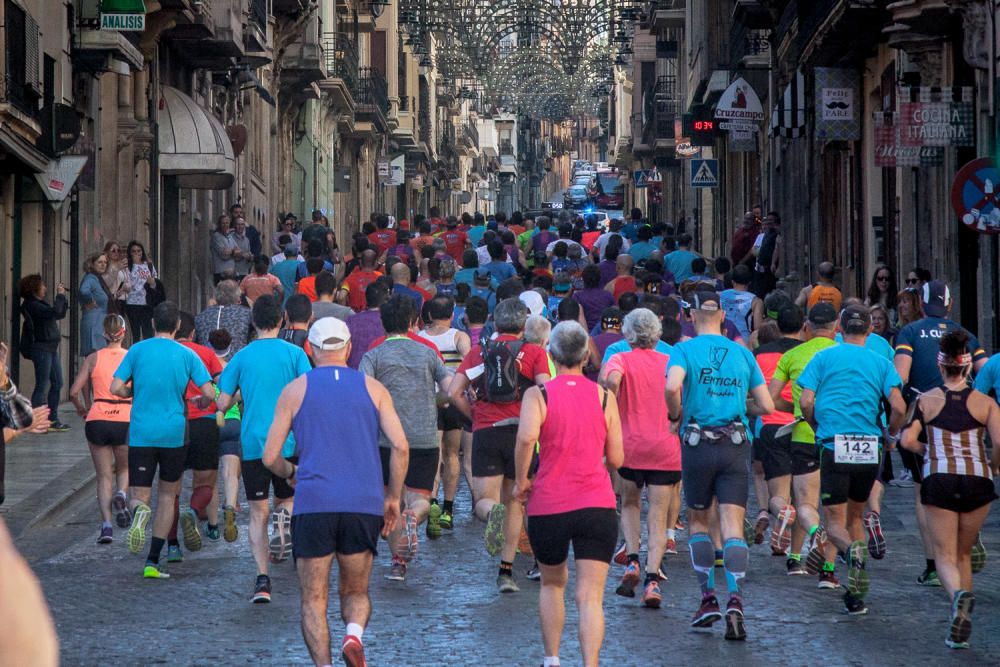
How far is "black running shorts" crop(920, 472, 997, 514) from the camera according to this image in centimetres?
830

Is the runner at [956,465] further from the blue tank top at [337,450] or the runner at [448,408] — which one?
the runner at [448,408]

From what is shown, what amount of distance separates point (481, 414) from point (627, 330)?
1.35m

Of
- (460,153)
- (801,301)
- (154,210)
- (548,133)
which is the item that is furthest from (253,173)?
(548,133)

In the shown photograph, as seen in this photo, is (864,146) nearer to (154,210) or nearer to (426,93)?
(154,210)

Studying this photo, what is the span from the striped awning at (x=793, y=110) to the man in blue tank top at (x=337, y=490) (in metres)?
23.6

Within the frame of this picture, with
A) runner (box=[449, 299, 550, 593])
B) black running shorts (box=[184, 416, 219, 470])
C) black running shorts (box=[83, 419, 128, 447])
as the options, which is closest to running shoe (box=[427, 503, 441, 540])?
runner (box=[449, 299, 550, 593])

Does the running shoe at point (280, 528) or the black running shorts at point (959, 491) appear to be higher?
the black running shorts at point (959, 491)

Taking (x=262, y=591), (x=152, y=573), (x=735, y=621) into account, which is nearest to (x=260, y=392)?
(x=262, y=591)

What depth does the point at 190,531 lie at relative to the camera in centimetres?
1089

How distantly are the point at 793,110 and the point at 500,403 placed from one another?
2067cm

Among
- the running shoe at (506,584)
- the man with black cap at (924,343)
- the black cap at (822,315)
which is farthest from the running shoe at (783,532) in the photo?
the running shoe at (506,584)

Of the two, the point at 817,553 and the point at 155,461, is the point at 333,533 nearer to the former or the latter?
the point at 817,553

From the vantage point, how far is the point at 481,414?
Result: 10.5 meters

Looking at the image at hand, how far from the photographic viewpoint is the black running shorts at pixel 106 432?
1191 cm
